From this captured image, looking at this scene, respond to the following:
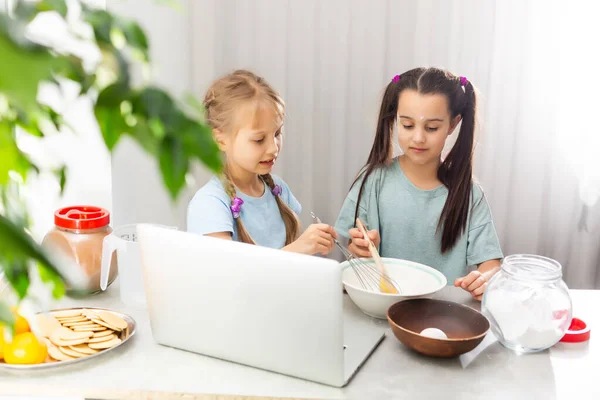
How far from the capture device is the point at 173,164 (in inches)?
11.2

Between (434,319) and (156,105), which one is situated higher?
(156,105)

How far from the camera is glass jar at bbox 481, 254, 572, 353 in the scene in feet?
3.82

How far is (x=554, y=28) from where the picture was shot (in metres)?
2.48

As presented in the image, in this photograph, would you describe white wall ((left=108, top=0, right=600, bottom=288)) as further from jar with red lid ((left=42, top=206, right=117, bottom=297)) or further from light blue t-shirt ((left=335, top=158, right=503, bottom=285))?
jar with red lid ((left=42, top=206, right=117, bottom=297))

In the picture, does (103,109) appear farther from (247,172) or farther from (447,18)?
(447,18)

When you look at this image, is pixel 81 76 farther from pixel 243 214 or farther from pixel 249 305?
pixel 243 214

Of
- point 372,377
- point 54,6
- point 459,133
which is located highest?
point 54,6

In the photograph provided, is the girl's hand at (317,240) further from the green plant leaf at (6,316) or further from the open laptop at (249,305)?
the green plant leaf at (6,316)

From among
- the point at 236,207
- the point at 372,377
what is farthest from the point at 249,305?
the point at 236,207

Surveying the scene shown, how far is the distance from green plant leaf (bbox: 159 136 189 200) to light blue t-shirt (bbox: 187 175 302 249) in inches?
55.3

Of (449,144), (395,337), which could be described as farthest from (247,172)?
(449,144)

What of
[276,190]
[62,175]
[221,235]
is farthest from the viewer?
[276,190]

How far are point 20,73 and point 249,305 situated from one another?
870 millimetres

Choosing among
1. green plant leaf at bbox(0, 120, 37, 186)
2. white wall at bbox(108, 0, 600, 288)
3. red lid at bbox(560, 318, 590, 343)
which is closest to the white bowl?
red lid at bbox(560, 318, 590, 343)
